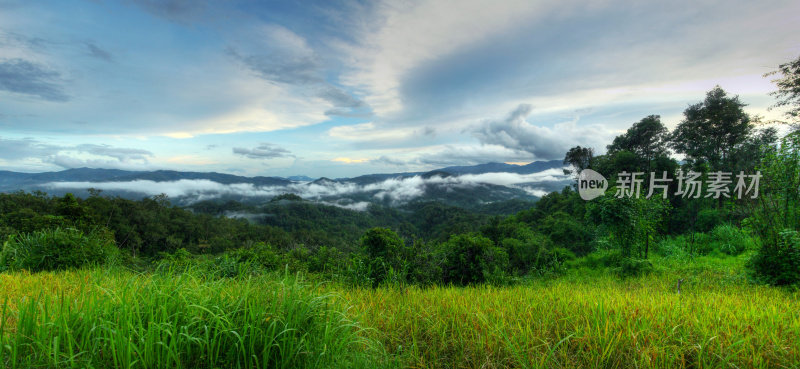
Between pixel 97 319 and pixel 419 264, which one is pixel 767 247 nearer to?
pixel 419 264

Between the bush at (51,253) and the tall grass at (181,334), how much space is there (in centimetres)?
452

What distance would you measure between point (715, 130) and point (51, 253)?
31.4 m

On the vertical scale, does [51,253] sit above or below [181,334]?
below

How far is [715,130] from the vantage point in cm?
1994

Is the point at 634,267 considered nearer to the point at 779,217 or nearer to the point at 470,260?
the point at 779,217

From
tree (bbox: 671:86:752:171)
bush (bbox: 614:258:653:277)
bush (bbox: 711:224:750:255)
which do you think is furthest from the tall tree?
bush (bbox: 614:258:653:277)

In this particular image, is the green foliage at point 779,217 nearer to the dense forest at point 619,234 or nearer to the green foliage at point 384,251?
the dense forest at point 619,234

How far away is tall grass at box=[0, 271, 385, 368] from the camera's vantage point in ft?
5.60

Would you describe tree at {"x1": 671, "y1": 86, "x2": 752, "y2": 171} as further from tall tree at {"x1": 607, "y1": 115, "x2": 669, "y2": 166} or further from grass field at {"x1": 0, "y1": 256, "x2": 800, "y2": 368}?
grass field at {"x1": 0, "y1": 256, "x2": 800, "y2": 368}

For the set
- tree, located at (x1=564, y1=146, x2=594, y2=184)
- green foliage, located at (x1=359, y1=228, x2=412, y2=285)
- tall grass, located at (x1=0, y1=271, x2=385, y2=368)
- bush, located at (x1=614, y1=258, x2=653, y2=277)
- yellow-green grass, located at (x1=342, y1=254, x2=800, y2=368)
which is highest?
tree, located at (x1=564, y1=146, x2=594, y2=184)

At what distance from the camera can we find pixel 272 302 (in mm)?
2285

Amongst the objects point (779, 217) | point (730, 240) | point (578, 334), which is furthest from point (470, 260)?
point (730, 240)

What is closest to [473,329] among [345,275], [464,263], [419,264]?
[345,275]

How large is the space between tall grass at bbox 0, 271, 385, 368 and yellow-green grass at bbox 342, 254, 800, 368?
63 centimetres
